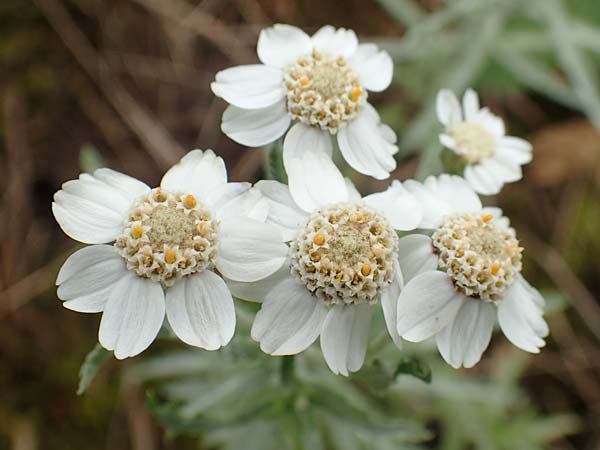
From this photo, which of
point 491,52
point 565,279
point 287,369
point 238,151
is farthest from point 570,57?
point 287,369

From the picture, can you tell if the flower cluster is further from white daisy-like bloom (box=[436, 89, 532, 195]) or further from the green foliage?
the green foliage

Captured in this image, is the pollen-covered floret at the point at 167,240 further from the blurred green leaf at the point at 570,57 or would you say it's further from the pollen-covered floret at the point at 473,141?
the blurred green leaf at the point at 570,57

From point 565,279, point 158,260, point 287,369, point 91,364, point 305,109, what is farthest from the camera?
point 565,279

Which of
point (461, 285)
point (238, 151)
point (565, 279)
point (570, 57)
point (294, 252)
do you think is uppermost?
point (294, 252)

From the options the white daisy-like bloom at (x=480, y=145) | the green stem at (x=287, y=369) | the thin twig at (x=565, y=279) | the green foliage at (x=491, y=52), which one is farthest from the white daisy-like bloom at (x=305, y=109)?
the thin twig at (x=565, y=279)

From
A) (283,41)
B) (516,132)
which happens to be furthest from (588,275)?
(283,41)

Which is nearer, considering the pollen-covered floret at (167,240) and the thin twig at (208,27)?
the pollen-covered floret at (167,240)

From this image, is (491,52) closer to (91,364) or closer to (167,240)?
(167,240)

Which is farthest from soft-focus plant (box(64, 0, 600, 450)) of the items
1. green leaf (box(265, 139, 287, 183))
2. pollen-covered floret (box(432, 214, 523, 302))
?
pollen-covered floret (box(432, 214, 523, 302))
